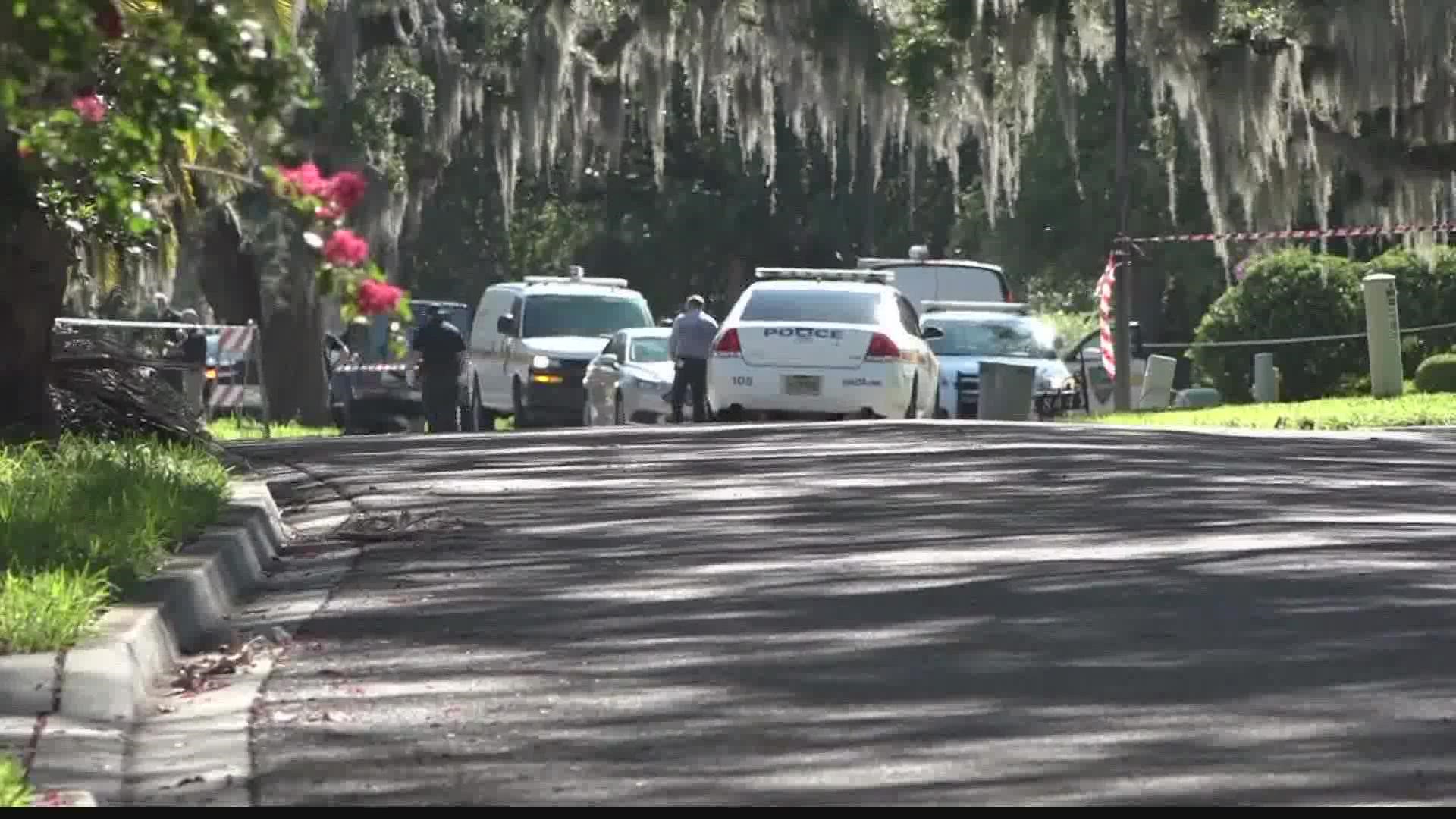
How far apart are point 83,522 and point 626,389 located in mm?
21317

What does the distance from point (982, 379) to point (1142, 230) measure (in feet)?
78.7

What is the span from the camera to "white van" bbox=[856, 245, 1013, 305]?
44188mm

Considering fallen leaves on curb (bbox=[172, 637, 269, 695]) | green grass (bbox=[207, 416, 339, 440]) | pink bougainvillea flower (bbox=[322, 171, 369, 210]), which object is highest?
pink bougainvillea flower (bbox=[322, 171, 369, 210])

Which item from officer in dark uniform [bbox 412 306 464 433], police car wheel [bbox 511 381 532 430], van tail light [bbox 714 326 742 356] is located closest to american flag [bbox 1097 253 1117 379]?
police car wheel [bbox 511 381 532 430]

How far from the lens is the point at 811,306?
93.6ft

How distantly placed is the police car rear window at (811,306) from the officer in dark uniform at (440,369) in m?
6.64

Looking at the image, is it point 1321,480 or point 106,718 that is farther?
Answer: point 1321,480

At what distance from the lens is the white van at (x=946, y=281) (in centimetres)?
4419

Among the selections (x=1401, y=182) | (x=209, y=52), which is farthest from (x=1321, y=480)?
(x=1401, y=182)

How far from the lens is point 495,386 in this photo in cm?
3944

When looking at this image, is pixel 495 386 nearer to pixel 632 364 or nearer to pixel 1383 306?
pixel 632 364

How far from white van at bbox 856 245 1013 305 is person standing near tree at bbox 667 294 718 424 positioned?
1118 cm

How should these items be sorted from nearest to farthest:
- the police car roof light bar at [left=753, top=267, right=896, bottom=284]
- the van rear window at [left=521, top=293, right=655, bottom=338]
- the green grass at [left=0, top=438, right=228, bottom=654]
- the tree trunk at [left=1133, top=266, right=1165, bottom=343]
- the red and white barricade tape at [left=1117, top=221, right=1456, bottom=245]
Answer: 1. the green grass at [left=0, top=438, right=228, bottom=654]
2. the police car roof light bar at [left=753, top=267, right=896, bottom=284]
3. the red and white barricade tape at [left=1117, top=221, right=1456, bottom=245]
4. the van rear window at [left=521, top=293, right=655, bottom=338]
5. the tree trunk at [left=1133, top=266, right=1165, bottom=343]

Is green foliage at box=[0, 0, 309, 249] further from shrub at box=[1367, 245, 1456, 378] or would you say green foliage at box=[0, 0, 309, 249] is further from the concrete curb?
shrub at box=[1367, 245, 1456, 378]
